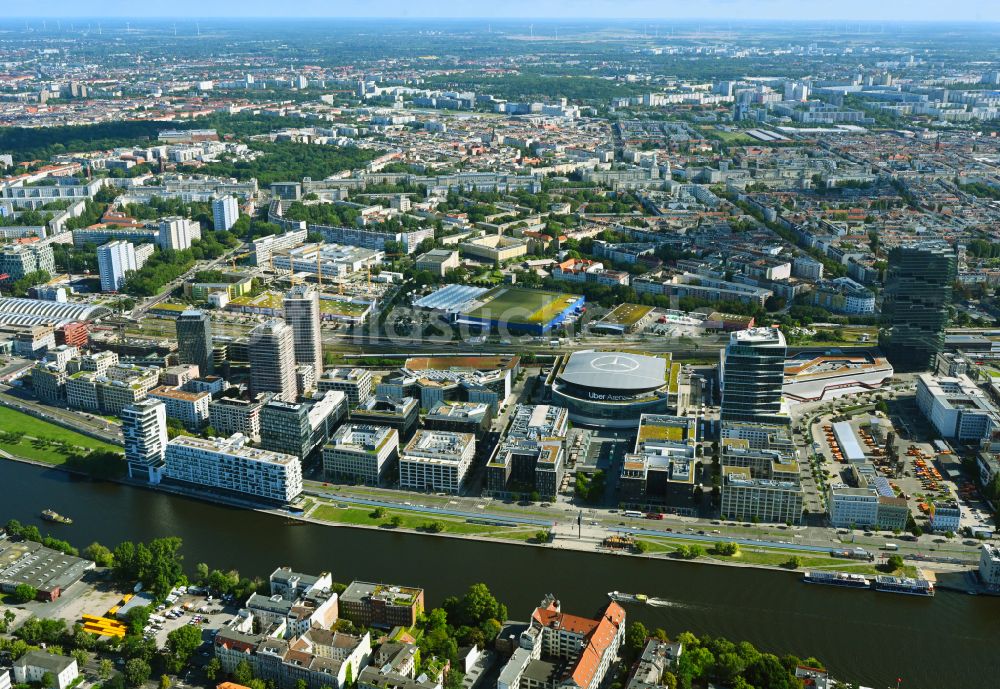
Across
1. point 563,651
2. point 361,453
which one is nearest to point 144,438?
→ point 361,453

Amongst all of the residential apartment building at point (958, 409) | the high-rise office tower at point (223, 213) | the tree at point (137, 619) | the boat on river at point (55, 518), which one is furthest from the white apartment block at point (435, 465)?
the high-rise office tower at point (223, 213)

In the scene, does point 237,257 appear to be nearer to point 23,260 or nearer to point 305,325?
point 23,260

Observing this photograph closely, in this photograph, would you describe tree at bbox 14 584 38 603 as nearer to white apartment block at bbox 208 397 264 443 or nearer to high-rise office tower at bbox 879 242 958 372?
white apartment block at bbox 208 397 264 443

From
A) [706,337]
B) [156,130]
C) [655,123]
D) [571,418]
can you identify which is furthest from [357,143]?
[571,418]

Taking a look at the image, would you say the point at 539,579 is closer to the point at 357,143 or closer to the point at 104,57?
the point at 357,143

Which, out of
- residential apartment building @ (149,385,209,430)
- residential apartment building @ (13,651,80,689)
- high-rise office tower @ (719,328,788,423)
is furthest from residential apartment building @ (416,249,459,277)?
residential apartment building @ (13,651,80,689)

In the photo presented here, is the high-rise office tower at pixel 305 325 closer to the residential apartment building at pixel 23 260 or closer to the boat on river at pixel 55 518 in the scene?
the boat on river at pixel 55 518
